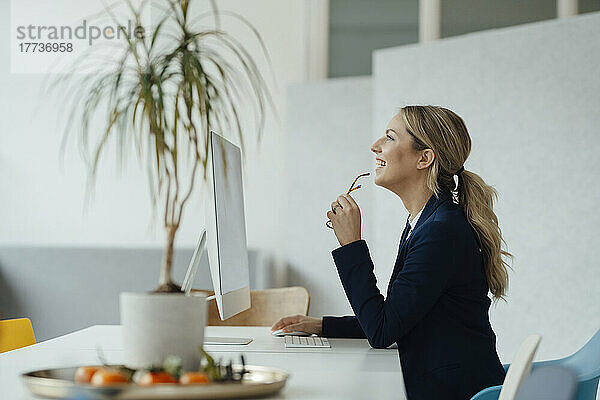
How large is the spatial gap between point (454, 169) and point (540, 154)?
1464mm

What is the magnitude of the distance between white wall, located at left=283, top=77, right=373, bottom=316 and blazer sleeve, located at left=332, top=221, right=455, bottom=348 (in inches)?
96.9

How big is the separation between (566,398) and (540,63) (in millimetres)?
2007

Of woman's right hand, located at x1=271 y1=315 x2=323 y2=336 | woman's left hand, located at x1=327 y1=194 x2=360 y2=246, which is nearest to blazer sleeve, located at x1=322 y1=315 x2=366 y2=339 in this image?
woman's right hand, located at x1=271 y1=315 x2=323 y2=336

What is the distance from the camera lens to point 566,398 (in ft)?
6.00

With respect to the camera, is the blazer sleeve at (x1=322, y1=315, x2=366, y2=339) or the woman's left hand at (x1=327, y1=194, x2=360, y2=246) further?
the blazer sleeve at (x1=322, y1=315, x2=366, y2=339)

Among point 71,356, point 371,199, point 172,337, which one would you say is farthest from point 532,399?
point 371,199

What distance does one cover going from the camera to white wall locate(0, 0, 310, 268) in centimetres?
460

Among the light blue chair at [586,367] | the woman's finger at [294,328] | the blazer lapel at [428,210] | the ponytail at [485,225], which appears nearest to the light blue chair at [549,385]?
the light blue chair at [586,367]

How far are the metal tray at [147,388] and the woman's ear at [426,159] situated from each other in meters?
1.03

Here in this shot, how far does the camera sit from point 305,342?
2.05 m

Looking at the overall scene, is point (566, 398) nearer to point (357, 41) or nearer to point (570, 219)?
point (570, 219)

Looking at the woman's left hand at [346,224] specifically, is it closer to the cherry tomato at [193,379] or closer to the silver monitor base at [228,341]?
the silver monitor base at [228,341]

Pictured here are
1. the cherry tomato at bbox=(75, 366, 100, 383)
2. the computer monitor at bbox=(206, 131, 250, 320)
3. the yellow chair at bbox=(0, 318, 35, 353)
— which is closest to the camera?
the cherry tomato at bbox=(75, 366, 100, 383)

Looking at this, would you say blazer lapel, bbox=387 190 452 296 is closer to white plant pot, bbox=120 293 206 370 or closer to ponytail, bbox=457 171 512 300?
ponytail, bbox=457 171 512 300
